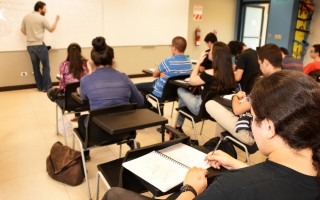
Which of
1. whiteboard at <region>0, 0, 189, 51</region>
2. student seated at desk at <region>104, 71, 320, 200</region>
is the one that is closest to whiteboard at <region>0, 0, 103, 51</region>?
whiteboard at <region>0, 0, 189, 51</region>

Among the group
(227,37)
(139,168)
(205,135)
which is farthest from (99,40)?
(227,37)

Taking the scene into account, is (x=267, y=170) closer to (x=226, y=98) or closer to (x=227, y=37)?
(x=226, y=98)

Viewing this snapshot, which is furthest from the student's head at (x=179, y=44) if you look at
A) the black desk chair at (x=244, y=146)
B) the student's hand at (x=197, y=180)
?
the student's hand at (x=197, y=180)

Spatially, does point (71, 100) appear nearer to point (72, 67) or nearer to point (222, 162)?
point (72, 67)

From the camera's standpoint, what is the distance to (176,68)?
311cm

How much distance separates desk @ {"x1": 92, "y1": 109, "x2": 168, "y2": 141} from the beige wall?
13.2ft

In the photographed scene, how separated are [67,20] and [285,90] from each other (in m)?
5.15

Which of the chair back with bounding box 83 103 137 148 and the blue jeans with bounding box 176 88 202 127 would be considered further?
the blue jeans with bounding box 176 88 202 127

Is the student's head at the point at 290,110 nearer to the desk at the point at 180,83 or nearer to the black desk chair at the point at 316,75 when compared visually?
the desk at the point at 180,83

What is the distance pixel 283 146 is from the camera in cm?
80

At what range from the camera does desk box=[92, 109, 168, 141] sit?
5.23 ft

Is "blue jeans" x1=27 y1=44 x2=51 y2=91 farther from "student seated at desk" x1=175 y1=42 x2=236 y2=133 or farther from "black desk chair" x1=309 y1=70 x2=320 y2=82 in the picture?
"black desk chair" x1=309 y1=70 x2=320 y2=82

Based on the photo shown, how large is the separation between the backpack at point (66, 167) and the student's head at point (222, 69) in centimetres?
140

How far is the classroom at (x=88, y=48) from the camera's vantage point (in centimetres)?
248
